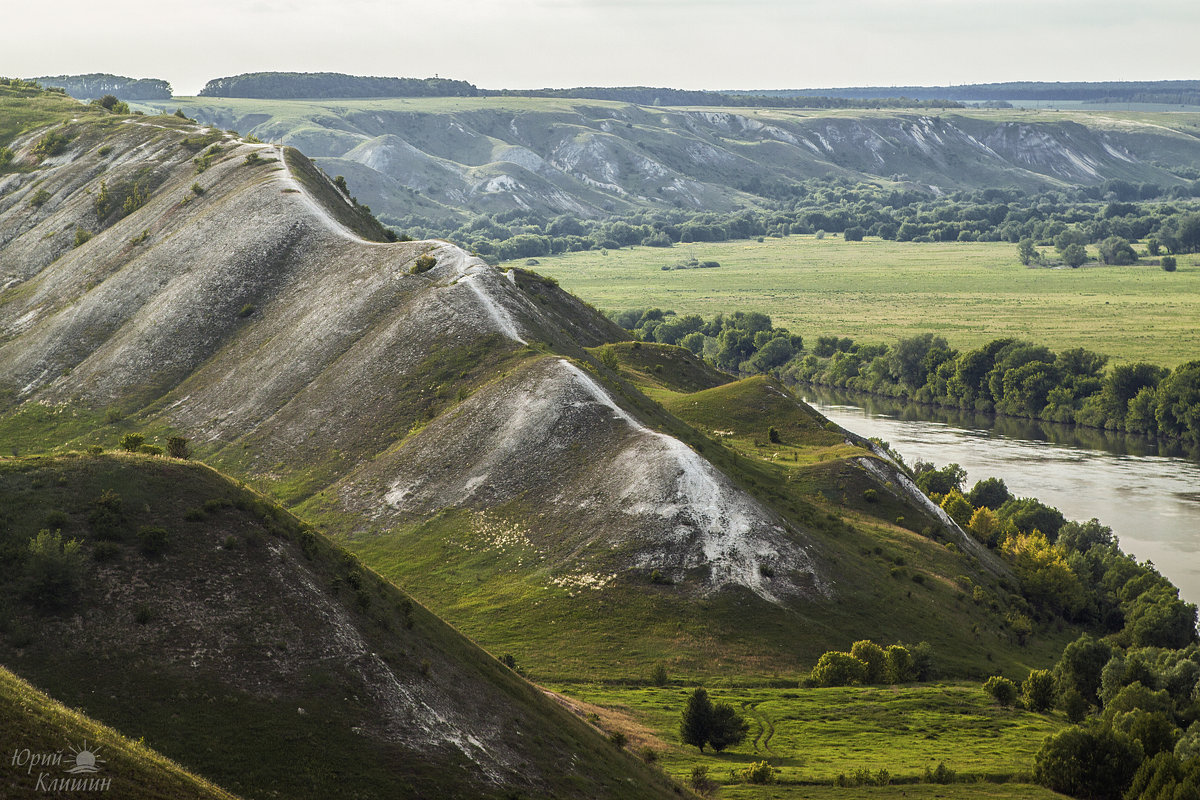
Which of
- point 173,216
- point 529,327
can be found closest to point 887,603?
point 529,327

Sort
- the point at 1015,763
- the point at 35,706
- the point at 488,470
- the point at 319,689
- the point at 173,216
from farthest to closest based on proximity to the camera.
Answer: the point at 173,216 < the point at 488,470 < the point at 1015,763 < the point at 319,689 < the point at 35,706

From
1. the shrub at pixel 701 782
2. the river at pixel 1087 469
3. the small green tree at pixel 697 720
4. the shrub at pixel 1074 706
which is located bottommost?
the river at pixel 1087 469

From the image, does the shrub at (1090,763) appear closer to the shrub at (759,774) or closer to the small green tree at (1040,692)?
the small green tree at (1040,692)

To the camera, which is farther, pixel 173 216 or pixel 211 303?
pixel 173 216

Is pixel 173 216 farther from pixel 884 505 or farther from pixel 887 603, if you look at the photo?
pixel 887 603

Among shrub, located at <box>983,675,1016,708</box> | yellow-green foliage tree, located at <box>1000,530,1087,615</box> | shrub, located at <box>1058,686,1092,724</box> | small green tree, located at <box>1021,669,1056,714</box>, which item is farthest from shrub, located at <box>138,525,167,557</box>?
yellow-green foliage tree, located at <box>1000,530,1087,615</box>

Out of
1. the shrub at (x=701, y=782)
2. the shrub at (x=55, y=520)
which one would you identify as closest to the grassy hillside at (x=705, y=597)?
the shrub at (x=701, y=782)
